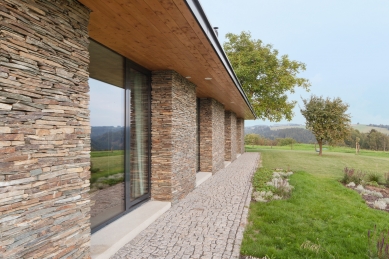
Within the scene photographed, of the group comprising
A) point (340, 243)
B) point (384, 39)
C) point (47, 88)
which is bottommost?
point (340, 243)

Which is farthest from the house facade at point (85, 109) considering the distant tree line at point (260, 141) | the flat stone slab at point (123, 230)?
the distant tree line at point (260, 141)

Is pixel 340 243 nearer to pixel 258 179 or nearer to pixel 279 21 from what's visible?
pixel 258 179

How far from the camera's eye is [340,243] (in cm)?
373

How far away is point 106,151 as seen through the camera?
4.08 metres

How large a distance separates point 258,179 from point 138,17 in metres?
6.65

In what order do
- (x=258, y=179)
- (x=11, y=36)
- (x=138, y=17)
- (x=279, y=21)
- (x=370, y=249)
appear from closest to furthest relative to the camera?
(x=11, y=36)
(x=138, y=17)
(x=370, y=249)
(x=258, y=179)
(x=279, y=21)

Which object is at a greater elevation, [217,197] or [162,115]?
[162,115]

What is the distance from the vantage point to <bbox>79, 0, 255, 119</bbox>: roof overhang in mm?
2721

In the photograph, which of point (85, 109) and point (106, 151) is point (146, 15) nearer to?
point (85, 109)

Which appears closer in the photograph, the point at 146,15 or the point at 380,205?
the point at 146,15

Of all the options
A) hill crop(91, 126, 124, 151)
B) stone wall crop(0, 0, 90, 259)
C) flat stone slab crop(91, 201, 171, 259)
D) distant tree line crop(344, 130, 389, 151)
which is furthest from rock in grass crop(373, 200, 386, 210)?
distant tree line crop(344, 130, 389, 151)

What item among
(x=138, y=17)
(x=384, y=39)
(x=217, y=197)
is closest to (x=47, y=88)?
(x=138, y=17)

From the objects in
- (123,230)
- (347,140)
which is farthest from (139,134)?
(347,140)

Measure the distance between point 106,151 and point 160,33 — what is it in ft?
6.29
